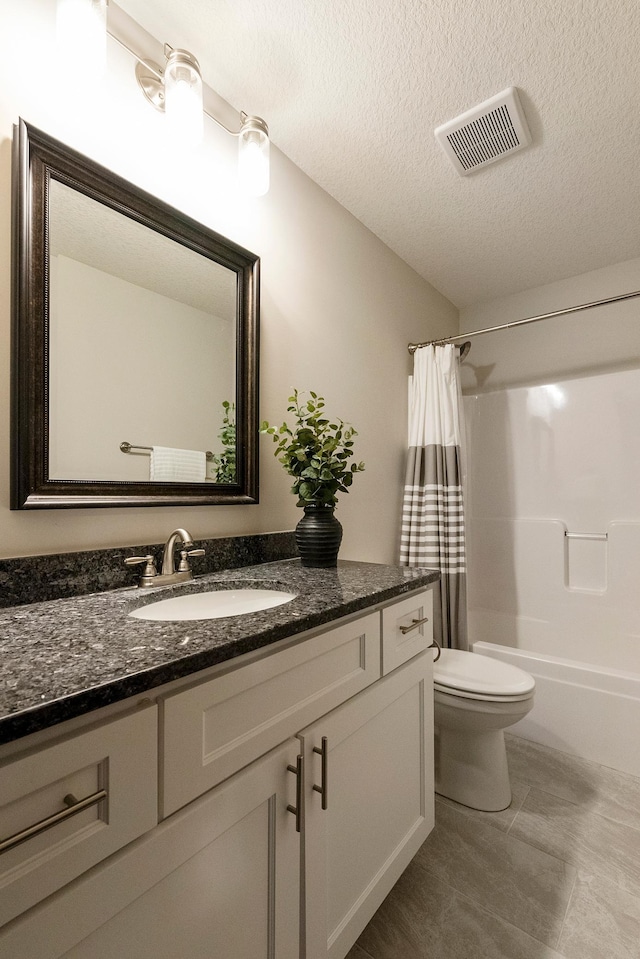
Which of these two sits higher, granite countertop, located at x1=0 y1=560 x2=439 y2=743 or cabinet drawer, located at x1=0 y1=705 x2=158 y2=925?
granite countertop, located at x1=0 y1=560 x2=439 y2=743

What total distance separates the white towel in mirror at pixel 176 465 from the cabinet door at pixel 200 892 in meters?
0.73

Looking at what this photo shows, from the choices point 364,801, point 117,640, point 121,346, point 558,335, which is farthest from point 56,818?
point 558,335

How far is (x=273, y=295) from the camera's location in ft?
5.20

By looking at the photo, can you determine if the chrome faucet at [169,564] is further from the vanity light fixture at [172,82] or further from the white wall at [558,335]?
the white wall at [558,335]

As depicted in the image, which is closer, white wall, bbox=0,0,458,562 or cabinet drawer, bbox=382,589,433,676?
white wall, bbox=0,0,458,562

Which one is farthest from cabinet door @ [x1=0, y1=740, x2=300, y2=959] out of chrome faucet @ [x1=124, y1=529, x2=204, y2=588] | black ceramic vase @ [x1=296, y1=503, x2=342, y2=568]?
black ceramic vase @ [x1=296, y1=503, x2=342, y2=568]

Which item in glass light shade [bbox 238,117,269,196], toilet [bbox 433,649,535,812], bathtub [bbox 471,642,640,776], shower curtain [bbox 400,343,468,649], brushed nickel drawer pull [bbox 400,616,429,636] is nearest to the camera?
brushed nickel drawer pull [bbox 400,616,429,636]

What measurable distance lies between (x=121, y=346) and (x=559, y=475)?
2258 millimetres

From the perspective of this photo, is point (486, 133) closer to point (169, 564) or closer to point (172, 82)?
point (172, 82)

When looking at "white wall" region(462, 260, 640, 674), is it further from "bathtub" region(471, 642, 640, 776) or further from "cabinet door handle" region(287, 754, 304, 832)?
"cabinet door handle" region(287, 754, 304, 832)

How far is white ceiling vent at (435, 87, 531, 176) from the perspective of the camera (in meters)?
1.40

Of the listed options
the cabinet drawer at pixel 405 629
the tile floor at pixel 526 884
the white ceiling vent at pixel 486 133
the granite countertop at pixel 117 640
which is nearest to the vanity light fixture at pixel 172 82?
the white ceiling vent at pixel 486 133

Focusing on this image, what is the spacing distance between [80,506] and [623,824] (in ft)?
6.44

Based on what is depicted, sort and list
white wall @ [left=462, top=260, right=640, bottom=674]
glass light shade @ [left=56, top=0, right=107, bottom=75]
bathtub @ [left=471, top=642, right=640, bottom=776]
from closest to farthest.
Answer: glass light shade @ [left=56, top=0, right=107, bottom=75], bathtub @ [left=471, top=642, right=640, bottom=776], white wall @ [left=462, top=260, right=640, bottom=674]
